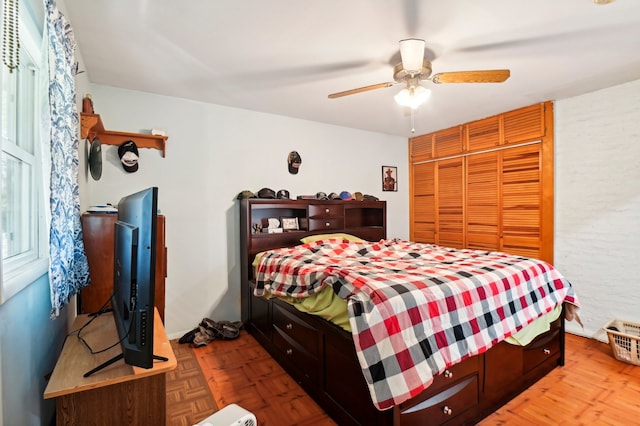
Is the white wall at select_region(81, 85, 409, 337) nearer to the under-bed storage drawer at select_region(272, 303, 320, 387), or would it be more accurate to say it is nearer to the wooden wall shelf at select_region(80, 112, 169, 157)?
the wooden wall shelf at select_region(80, 112, 169, 157)

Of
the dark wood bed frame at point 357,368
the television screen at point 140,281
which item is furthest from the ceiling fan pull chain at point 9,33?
the dark wood bed frame at point 357,368

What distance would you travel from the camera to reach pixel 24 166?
1.40 metres

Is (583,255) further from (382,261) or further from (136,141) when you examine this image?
(136,141)

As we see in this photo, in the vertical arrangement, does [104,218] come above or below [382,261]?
above

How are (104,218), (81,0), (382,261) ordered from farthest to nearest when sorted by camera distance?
(382,261)
(104,218)
(81,0)

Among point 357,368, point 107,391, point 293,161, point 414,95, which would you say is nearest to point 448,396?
point 357,368

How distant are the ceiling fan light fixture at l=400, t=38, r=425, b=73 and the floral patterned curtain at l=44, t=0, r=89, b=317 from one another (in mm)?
1871

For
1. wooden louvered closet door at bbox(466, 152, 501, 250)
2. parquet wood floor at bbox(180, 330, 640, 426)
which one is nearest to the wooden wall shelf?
parquet wood floor at bbox(180, 330, 640, 426)

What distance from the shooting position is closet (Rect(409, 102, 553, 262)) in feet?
11.2

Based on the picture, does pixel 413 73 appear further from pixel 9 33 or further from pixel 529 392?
pixel 529 392

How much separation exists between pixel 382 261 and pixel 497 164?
2.29 metres

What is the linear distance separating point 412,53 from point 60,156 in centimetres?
208

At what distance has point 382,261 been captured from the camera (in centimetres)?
260

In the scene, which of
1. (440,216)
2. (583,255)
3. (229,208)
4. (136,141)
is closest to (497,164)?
(440,216)
